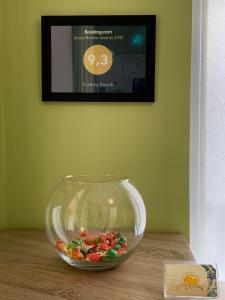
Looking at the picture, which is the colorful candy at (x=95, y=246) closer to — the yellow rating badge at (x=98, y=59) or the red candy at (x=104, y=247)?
the red candy at (x=104, y=247)

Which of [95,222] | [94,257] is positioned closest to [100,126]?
[95,222]

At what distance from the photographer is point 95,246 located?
124cm

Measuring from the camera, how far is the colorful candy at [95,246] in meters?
1.21

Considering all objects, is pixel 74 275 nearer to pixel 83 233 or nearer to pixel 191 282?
pixel 83 233

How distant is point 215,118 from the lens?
164 cm

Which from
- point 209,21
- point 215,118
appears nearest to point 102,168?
point 215,118

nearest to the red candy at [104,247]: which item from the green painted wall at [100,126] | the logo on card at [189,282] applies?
the logo on card at [189,282]

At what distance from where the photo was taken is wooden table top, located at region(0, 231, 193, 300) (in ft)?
3.56

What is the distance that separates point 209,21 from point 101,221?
91 cm

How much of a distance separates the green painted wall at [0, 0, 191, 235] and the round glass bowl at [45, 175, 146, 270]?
427 mm

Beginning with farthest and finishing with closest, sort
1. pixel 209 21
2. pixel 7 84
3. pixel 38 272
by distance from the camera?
pixel 7 84, pixel 209 21, pixel 38 272

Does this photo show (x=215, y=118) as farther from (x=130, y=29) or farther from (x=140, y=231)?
(x=140, y=231)

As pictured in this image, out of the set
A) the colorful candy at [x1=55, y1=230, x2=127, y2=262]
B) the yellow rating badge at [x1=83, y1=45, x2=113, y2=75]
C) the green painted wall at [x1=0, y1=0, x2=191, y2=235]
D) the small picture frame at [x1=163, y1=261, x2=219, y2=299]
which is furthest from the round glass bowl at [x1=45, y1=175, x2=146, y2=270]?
the yellow rating badge at [x1=83, y1=45, x2=113, y2=75]

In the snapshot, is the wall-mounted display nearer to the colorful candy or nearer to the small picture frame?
the colorful candy
